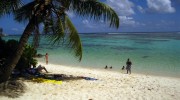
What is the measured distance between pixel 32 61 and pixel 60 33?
396 centimetres

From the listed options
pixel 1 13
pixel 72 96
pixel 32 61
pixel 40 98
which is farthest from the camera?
pixel 32 61

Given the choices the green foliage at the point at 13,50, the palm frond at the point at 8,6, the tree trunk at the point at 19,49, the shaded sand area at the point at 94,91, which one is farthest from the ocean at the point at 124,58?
the palm frond at the point at 8,6

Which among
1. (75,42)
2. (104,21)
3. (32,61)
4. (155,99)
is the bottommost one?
(155,99)

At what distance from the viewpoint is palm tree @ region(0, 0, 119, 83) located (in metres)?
9.78

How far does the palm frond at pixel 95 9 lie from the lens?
414 inches

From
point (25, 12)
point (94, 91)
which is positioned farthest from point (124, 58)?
point (25, 12)

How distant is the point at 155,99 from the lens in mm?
9969

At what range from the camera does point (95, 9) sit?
1055 cm

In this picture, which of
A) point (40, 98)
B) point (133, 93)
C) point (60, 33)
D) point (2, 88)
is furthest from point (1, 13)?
point (133, 93)

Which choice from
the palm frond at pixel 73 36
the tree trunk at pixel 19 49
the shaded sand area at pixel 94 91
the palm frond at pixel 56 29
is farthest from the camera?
the palm frond at pixel 73 36

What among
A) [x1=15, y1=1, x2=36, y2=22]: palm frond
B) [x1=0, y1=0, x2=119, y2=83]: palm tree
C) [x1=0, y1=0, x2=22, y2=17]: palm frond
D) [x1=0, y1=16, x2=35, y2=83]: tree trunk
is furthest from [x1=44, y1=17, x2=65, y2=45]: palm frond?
[x1=0, y1=0, x2=22, y2=17]: palm frond

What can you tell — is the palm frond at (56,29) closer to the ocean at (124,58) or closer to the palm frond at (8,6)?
the ocean at (124,58)

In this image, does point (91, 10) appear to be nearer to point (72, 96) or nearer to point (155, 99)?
point (72, 96)

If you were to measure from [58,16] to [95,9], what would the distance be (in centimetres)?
152
